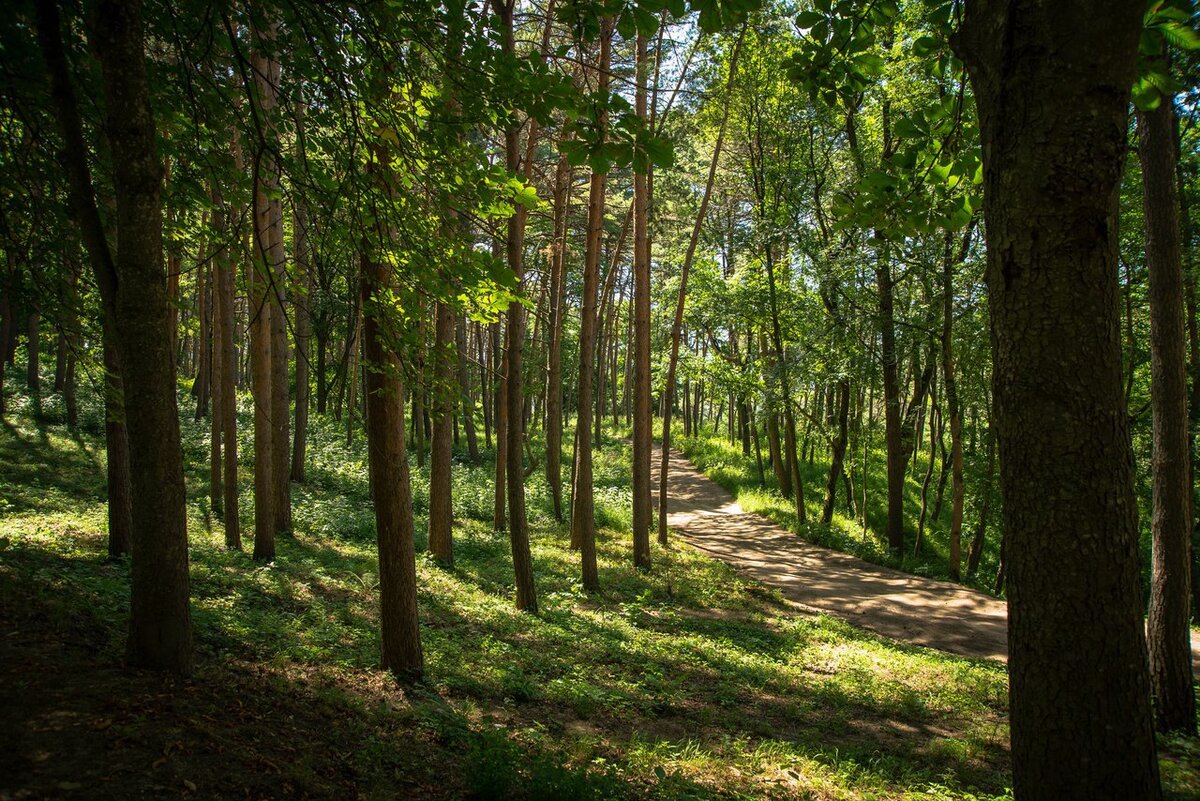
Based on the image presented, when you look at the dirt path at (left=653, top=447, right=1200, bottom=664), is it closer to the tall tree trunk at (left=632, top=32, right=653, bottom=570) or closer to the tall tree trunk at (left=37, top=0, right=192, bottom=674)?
the tall tree trunk at (left=632, top=32, right=653, bottom=570)

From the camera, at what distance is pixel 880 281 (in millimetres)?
16391

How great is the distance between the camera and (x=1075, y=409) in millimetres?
2035

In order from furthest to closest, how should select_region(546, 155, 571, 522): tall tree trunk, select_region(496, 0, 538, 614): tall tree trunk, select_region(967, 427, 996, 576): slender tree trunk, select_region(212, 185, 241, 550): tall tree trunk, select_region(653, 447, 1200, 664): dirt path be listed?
select_region(967, 427, 996, 576): slender tree trunk → select_region(546, 155, 571, 522): tall tree trunk → select_region(653, 447, 1200, 664): dirt path → select_region(212, 185, 241, 550): tall tree trunk → select_region(496, 0, 538, 614): tall tree trunk

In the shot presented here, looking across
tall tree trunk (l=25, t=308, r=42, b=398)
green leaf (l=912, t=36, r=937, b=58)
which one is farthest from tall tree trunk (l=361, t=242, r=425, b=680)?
tall tree trunk (l=25, t=308, r=42, b=398)

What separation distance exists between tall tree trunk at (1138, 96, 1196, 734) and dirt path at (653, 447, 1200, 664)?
2084 millimetres

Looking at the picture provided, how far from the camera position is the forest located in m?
2.06

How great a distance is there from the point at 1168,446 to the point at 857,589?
8.54 m

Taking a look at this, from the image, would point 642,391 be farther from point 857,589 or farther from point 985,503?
point 985,503

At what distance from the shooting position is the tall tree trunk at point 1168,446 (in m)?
6.22

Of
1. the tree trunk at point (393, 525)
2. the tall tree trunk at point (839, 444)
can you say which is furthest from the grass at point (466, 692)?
the tall tree trunk at point (839, 444)

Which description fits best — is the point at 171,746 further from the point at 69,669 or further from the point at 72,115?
the point at 72,115

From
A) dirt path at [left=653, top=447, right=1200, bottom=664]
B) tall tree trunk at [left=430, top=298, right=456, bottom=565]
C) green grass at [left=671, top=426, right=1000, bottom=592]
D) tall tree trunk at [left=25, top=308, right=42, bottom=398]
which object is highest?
tall tree trunk at [left=25, top=308, right=42, bottom=398]

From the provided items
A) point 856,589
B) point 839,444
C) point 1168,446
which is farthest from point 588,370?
point 839,444

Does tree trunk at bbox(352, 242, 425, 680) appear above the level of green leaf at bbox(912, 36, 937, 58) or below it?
below
